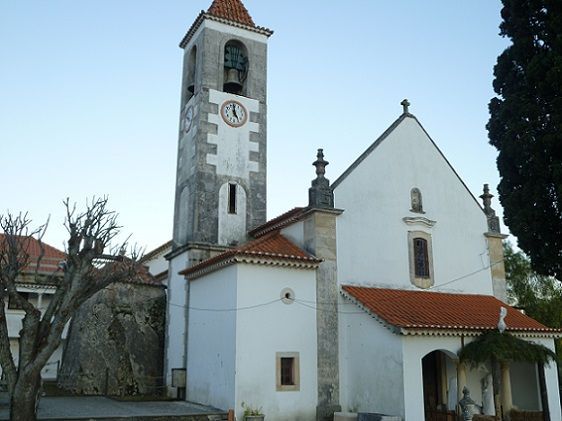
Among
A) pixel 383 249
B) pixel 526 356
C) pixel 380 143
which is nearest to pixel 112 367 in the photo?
pixel 383 249

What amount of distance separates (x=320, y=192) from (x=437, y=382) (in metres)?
7.61

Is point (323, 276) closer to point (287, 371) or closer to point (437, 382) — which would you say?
point (287, 371)

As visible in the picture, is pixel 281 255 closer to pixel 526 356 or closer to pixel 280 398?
pixel 280 398

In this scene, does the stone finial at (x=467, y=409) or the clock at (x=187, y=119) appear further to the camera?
the clock at (x=187, y=119)

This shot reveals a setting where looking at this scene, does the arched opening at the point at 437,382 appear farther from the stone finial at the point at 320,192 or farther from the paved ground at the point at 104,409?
the paved ground at the point at 104,409

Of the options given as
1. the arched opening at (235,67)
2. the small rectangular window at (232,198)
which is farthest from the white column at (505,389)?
the arched opening at (235,67)

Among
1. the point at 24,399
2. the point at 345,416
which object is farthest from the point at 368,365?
the point at 24,399

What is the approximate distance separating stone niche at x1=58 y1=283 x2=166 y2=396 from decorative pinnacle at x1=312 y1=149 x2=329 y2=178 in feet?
34.1

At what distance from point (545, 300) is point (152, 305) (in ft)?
71.5

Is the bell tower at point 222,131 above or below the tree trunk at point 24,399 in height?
above

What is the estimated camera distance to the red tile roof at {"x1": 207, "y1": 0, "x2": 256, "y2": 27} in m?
26.3

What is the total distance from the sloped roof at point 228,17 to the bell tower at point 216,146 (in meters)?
0.04

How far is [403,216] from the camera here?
2184 centimetres

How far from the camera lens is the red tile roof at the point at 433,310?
1789cm
